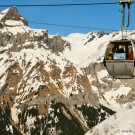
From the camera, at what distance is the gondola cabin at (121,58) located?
45.2 metres

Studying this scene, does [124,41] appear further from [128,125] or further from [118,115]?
[118,115]

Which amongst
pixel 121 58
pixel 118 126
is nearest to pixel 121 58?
pixel 121 58

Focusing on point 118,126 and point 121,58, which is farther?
point 118,126

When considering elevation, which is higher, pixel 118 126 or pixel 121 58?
pixel 121 58

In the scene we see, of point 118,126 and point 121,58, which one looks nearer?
point 121,58

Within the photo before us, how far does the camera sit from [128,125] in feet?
502

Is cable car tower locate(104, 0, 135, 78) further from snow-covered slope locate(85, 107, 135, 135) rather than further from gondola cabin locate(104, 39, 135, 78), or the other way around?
snow-covered slope locate(85, 107, 135, 135)

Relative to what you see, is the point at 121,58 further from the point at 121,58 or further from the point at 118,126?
the point at 118,126

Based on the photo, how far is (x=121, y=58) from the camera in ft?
152

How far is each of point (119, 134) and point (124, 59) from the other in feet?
351

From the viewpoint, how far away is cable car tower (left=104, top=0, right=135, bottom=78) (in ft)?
148

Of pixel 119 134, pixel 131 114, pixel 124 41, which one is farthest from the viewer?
pixel 131 114

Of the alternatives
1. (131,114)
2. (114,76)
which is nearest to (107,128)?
(131,114)

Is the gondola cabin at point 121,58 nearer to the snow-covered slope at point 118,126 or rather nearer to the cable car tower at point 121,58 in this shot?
the cable car tower at point 121,58
